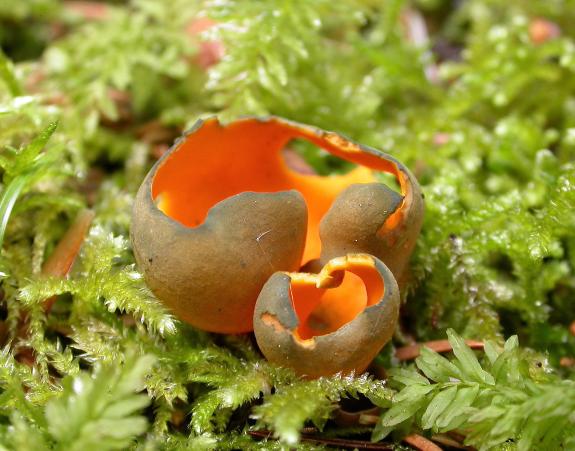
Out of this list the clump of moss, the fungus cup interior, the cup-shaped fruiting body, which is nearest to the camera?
the cup-shaped fruiting body

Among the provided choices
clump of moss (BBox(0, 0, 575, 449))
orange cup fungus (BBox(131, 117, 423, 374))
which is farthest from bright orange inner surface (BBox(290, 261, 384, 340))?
clump of moss (BBox(0, 0, 575, 449))

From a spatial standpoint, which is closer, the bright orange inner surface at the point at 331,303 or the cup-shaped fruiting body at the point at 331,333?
the cup-shaped fruiting body at the point at 331,333

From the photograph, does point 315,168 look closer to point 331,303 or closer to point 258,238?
point 331,303

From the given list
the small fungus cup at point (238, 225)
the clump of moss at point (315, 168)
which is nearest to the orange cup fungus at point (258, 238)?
the small fungus cup at point (238, 225)

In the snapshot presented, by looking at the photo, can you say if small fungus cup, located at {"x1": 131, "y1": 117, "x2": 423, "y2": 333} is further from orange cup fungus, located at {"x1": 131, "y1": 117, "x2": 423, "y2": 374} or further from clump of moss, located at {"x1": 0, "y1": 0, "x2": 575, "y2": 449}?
clump of moss, located at {"x1": 0, "y1": 0, "x2": 575, "y2": 449}

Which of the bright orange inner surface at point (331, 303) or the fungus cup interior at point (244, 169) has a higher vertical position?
the fungus cup interior at point (244, 169)

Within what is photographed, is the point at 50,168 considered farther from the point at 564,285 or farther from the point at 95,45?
the point at 564,285

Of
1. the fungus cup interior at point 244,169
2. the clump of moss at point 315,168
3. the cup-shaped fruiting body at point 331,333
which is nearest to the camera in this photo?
the cup-shaped fruiting body at point 331,333

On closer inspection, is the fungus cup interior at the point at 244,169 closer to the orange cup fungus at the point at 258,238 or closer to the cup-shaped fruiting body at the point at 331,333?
the orange cup fungus at the point at 258,238

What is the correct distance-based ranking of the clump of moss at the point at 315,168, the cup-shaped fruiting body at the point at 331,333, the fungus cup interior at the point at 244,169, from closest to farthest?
the cup-shaped fruiting body at the point at 331,333
the clump of moss at the point at 315,168
the fungus cup interior at the point at 244,169
